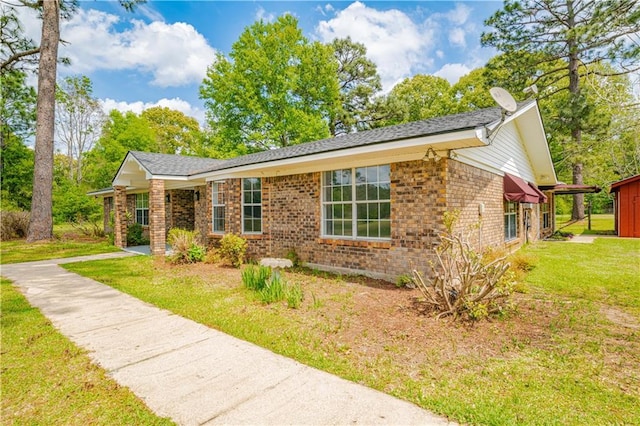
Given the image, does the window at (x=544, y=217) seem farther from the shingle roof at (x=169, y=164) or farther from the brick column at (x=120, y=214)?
the brick column at (x=120, y=214)

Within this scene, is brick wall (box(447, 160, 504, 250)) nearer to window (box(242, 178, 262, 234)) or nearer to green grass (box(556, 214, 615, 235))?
window (box(242, 178, 262, 234))

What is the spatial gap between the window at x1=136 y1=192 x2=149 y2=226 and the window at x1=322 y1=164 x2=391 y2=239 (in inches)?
543

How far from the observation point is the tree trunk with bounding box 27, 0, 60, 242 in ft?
55.1

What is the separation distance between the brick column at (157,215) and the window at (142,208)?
6591 mm

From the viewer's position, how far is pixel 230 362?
3771 millimetres

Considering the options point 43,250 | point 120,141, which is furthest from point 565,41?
point 120,141

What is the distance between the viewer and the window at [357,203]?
800cm

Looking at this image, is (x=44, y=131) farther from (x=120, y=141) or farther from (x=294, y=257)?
(x=294, y=257)

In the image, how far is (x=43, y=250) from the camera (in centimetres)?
1456

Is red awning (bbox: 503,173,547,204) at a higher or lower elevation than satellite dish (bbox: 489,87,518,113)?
lower

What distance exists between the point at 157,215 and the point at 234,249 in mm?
4745

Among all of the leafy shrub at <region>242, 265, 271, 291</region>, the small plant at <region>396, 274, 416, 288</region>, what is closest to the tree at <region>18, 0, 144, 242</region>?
the leafy shrub at <region>242, 265, 271, 291</region>

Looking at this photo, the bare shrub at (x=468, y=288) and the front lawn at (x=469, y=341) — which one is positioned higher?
the bare shrub at (x=468, y=288)

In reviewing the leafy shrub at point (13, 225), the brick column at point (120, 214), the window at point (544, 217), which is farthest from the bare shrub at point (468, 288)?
the leafy shrub at point (13, 225)
